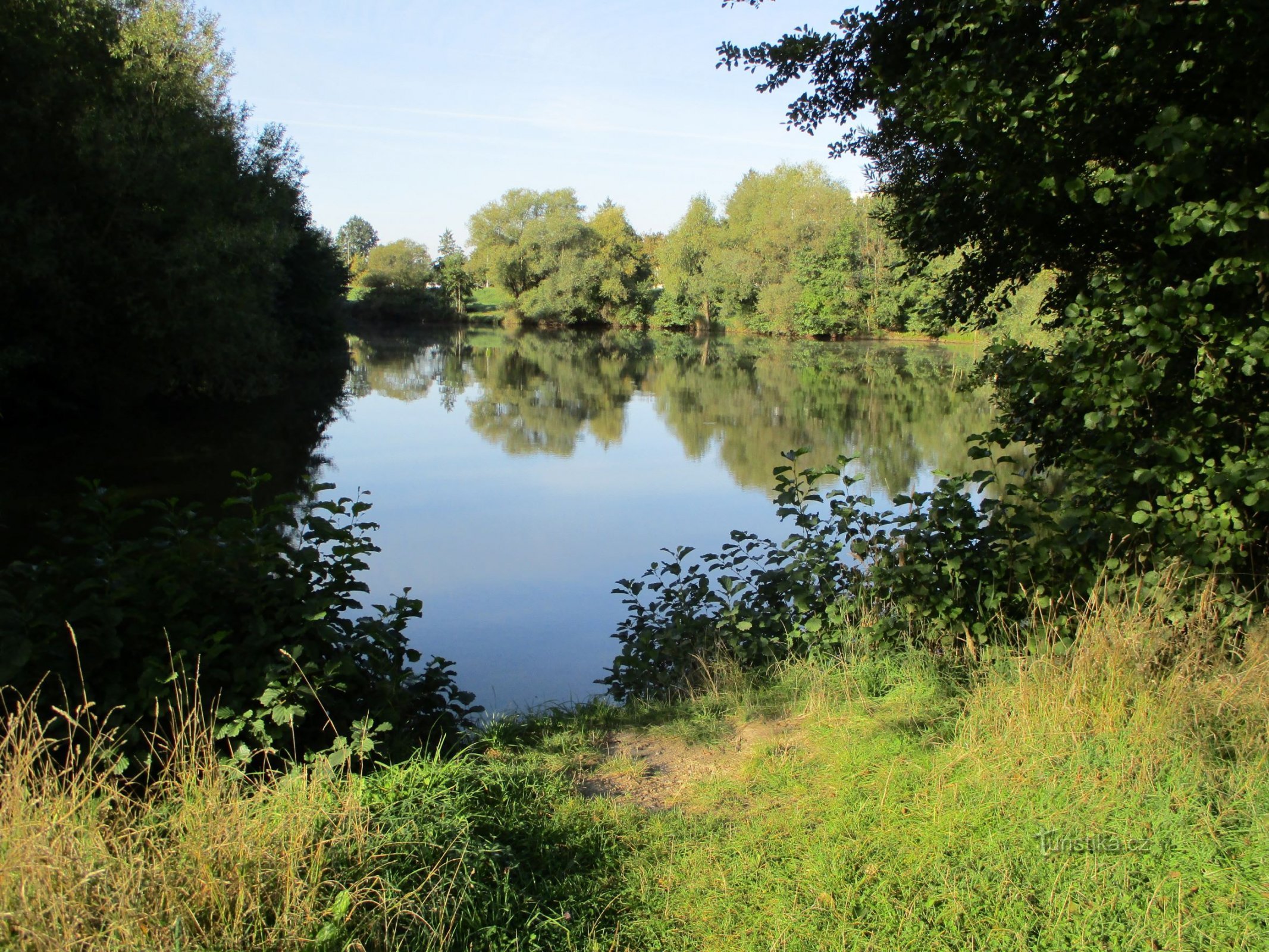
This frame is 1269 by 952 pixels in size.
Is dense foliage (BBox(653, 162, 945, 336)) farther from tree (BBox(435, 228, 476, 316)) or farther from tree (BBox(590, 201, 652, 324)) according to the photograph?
tree (BBox(435, 228, 476, 316))

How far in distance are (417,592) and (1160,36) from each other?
7.99 meters

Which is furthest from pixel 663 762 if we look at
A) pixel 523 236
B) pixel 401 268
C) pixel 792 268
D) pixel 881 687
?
pixel 401 268

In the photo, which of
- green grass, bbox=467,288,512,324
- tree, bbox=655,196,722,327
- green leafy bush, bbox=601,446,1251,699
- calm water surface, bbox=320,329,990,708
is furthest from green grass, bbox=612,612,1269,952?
green grass, bbox=467,288,512,324

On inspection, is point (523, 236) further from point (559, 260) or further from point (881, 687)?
point (881, 687)

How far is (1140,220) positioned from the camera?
5.53m

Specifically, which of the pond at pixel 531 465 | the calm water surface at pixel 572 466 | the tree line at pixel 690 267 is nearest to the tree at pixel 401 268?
the tree line at pixel 690 267

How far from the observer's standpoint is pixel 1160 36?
4.43m

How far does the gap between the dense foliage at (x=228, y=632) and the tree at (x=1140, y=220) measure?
347cm

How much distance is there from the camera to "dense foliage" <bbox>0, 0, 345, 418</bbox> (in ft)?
51.7

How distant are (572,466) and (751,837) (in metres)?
15.0

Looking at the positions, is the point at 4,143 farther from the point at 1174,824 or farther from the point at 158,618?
the point at 1174,824

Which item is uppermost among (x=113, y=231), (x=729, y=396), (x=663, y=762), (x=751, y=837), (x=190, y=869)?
(x=113, y=231)

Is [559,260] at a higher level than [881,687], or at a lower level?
higher

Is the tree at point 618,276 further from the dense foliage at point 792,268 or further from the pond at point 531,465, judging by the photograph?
the pond at point 531,465
